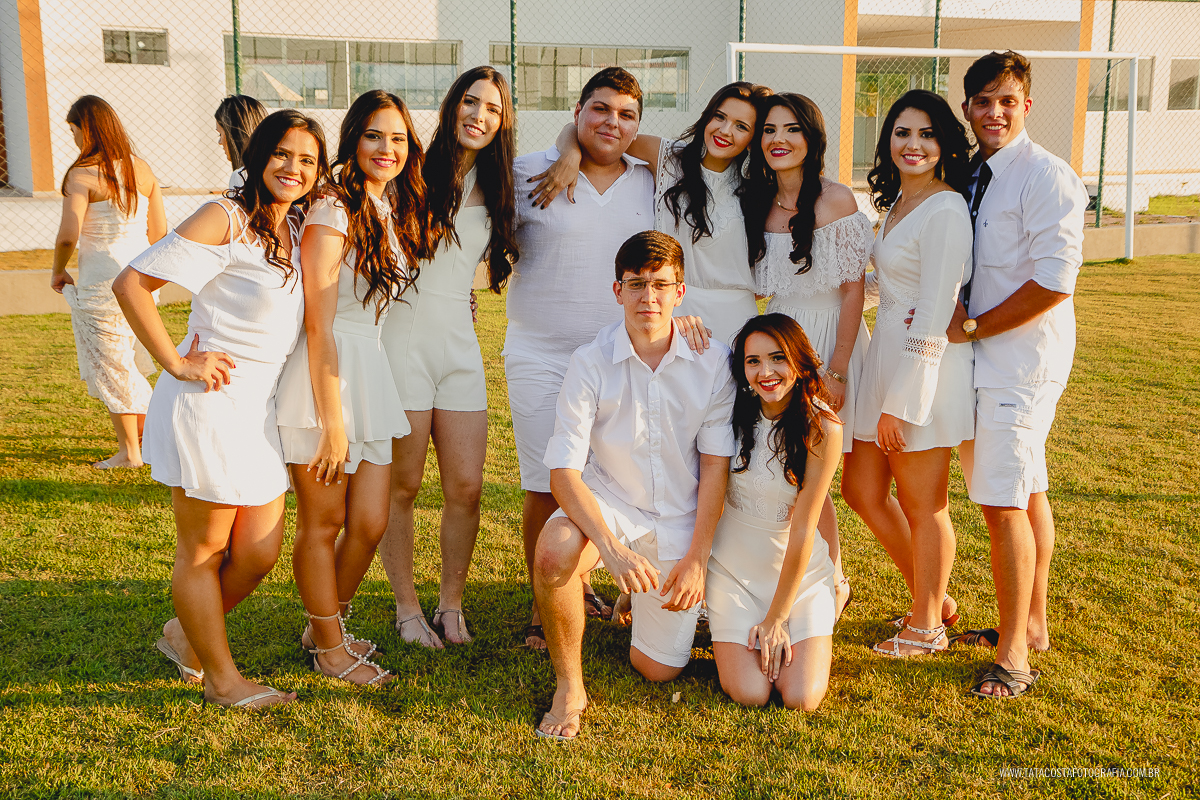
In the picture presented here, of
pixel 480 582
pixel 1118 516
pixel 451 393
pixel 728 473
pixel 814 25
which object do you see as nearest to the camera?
pixel 728 473

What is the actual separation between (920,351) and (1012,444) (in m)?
0.43

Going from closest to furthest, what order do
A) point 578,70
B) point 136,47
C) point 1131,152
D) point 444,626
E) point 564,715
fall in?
1. point 564,715
2. point 444,626
3. point 1131,152
4. point 136,47
5. point 578,70

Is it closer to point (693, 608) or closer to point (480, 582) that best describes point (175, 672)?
point (480, 582)

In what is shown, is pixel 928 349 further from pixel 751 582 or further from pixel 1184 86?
pixel 1184 86

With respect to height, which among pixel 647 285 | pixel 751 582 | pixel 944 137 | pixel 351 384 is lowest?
pixel 751 582

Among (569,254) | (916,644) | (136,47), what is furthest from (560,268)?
(136,47)

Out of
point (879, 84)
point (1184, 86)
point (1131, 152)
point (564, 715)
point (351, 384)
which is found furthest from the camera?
point (1184, 86)

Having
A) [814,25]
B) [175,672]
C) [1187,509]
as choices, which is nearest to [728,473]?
[175,672]

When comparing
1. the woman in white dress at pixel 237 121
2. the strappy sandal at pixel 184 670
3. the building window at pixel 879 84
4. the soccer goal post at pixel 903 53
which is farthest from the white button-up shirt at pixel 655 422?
the building window at pixel 879 84

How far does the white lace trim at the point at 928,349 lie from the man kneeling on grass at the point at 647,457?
0.60 meters

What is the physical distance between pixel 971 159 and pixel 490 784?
2.59m

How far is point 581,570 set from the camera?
2934 mm

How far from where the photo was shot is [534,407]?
11.5ft

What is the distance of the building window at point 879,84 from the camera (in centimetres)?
1683
